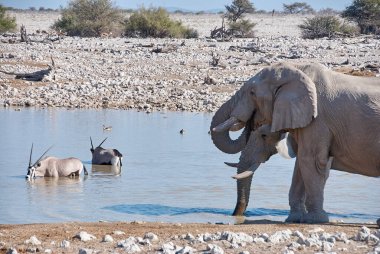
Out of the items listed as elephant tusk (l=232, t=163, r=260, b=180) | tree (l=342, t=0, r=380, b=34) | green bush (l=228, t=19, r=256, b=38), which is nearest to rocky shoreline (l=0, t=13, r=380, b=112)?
green bush (l=228, t=19, r=256, b=38)

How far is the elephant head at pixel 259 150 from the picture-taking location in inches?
404

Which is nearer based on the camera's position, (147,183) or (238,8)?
(147,183)

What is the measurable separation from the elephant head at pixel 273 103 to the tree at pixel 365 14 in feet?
101

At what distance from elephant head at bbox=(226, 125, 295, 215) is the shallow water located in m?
0.48

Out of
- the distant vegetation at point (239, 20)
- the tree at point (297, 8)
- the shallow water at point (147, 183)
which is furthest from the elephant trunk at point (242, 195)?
the tree at point (297, 8)

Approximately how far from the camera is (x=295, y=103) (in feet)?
32.1

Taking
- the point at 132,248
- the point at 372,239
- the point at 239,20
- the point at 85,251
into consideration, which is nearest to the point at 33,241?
the point at 85,251

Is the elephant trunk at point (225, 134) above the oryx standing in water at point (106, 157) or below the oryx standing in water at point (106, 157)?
above

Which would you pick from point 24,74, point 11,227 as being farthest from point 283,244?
point 24,74

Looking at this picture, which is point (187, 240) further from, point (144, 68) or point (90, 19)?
point (90, 19)

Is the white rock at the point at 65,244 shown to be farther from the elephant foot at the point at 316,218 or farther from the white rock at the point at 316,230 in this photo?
the elephant foot at the point at 316,218

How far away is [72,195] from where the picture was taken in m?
12.3

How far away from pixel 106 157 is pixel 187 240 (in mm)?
7530

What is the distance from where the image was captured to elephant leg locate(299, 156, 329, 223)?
32.3ft
